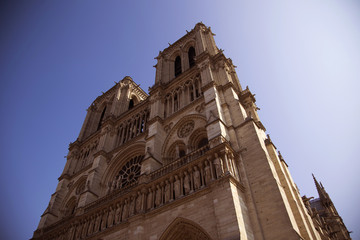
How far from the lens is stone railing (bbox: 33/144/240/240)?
11.3 meters

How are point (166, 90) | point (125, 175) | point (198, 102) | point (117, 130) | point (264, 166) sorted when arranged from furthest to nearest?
point (117, 130)
point (166, 90)
point (125, 175)
point (198, 102)
point (264, 166)

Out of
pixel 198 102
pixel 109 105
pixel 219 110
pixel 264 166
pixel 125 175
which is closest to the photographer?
pixel 264 166

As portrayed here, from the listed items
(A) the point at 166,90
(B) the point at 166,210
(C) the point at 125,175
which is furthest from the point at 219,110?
(C) the point at 125,175

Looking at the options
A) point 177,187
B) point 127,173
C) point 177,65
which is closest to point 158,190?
point 177,187

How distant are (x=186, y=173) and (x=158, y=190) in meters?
1.84

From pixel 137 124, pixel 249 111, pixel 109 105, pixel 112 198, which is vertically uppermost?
pixel 109 105

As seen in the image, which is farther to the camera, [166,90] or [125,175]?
[166,90]

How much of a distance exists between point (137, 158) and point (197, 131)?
5935mm

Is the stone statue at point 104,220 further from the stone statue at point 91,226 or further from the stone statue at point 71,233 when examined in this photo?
the stone statue at point 71,233

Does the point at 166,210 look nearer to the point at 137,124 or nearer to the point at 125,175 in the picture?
the point at 125,175

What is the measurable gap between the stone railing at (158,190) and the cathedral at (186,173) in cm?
5

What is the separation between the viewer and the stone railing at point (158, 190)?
11281 mm

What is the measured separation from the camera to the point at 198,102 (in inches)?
653

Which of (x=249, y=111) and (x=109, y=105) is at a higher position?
(x=109, y=105)
